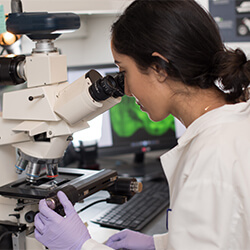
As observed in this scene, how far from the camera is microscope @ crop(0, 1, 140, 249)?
1142mm

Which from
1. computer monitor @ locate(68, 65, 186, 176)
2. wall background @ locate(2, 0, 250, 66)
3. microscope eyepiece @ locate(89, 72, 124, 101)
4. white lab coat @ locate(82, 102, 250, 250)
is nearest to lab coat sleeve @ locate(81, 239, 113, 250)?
white lab coat @ locate(82, 102, 250, 250)

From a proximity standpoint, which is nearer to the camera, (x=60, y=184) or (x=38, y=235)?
(x=38, y=235)

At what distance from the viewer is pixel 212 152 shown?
3.04 feet

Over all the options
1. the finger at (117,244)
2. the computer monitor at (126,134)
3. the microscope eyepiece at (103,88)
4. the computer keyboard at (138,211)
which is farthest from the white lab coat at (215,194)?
the computer monitor at (126,134)

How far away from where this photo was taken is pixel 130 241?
54.2 inches

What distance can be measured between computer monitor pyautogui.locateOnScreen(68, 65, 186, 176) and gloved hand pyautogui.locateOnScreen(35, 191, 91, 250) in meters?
1.10

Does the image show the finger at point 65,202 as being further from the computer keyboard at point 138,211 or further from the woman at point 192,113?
the computer keyboard at point 138,211

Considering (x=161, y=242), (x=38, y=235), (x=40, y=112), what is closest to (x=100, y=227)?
(x=161, y=242)

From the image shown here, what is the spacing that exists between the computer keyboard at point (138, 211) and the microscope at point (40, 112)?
33 centimetres

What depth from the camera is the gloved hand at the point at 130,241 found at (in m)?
1.36

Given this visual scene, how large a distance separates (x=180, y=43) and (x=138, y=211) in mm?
887

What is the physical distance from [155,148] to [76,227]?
126 cm

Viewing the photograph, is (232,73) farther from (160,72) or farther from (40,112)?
(40,112)

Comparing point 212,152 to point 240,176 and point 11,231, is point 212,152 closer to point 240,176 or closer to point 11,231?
point 240,176
